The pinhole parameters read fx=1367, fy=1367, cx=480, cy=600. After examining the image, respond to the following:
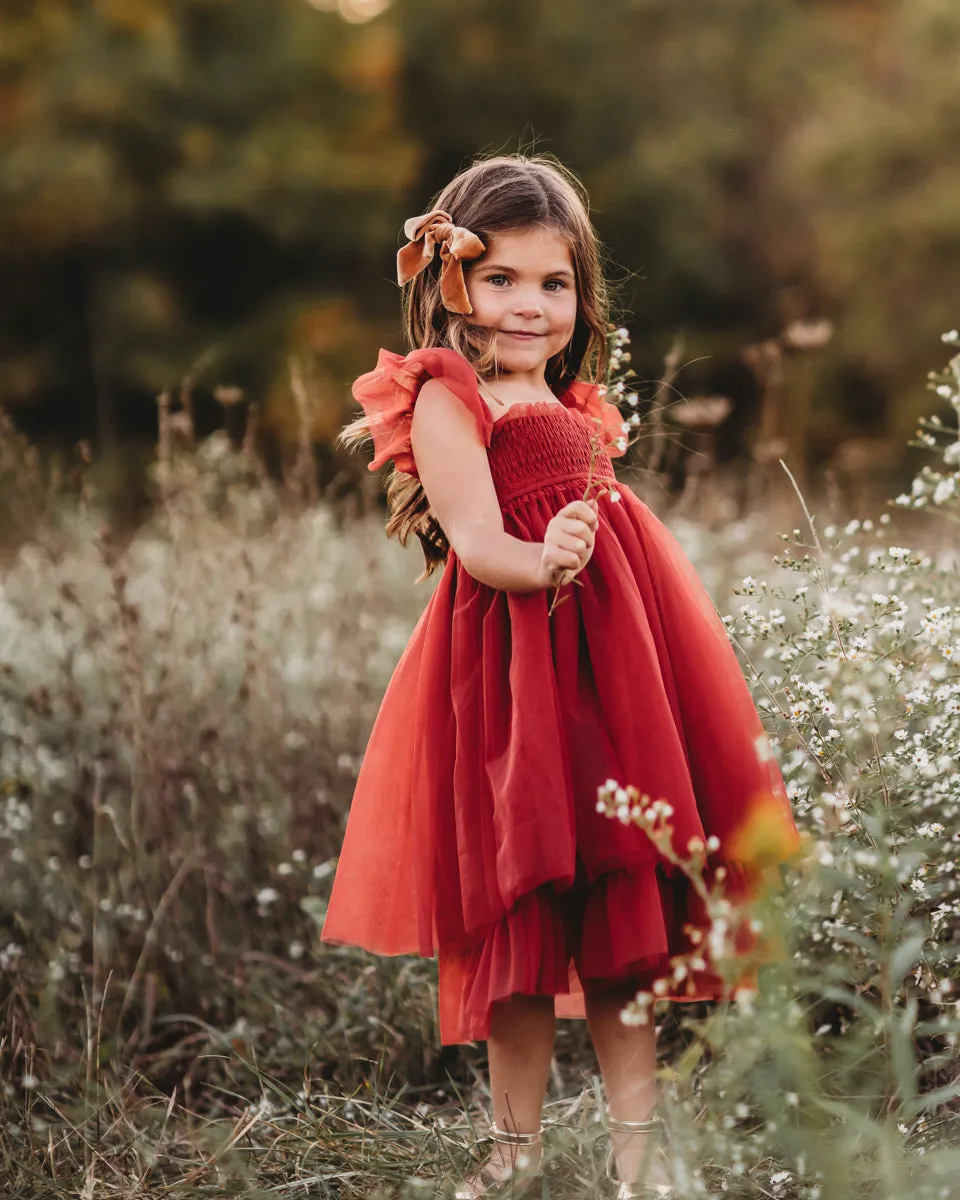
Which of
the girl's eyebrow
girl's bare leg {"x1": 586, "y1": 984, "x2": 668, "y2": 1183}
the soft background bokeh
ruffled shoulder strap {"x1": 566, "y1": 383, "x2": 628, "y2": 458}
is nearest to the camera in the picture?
girl's bare leg {"x1": 586, "y1": 984, "x2": 668, "y2": 1183}

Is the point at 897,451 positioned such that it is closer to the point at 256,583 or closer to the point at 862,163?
the point at 862,163

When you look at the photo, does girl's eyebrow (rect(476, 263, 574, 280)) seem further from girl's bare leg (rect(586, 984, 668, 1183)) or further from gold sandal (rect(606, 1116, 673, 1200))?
gold sandal (rect(606, 1116, 673, 1200))

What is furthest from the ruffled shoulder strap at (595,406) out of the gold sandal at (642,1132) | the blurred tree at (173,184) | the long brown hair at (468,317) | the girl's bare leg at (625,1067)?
the blurred tree at (173,184)

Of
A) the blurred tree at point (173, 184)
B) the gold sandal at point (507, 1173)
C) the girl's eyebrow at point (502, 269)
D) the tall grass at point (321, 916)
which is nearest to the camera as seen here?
the tall grass at point (321, 916)

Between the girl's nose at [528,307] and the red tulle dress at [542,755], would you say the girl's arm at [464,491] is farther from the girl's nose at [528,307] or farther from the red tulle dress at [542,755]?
the girl's nose at [528,307]

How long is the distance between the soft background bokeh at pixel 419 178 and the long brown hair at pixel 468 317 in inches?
409

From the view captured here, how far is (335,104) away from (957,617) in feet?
53.6

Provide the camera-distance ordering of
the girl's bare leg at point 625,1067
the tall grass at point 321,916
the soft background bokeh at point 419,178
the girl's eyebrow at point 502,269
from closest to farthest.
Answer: the tall grass at point 321,916
the girl's bare leg at point 625,1067
the girl's eyebrow at point 502,269
the soft background bokeh at point 419,178

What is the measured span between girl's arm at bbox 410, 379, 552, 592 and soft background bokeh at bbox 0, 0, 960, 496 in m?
10.7

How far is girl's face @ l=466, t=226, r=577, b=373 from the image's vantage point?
2.26 metres

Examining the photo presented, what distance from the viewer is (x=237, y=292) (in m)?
16.6

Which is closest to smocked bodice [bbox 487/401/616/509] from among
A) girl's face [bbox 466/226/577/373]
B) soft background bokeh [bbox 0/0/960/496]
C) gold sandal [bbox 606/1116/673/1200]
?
girl's face [bbox 466/226/577/373]

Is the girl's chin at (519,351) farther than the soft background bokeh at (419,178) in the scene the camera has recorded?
No

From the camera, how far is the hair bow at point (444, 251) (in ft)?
7.30
